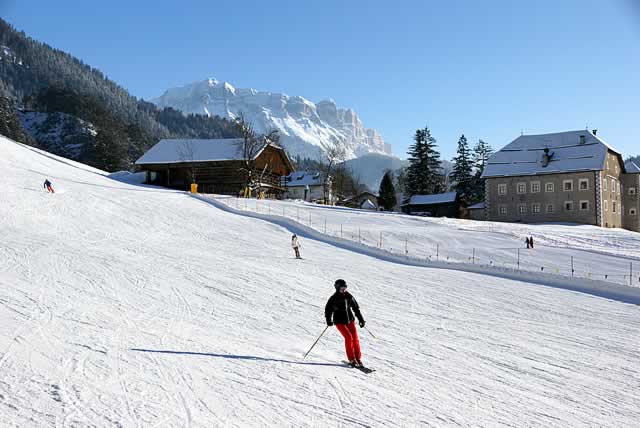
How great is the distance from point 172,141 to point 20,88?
133 metres

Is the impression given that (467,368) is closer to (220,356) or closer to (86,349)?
(220,356)

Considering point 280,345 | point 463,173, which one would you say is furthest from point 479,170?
point 280,345

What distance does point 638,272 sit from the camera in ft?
78.9

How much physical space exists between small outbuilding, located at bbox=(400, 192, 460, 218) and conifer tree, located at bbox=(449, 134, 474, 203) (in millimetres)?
10381

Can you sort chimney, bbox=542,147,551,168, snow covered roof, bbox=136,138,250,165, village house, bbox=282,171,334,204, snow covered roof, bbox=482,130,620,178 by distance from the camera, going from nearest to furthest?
snow covered roof, bbox=482,130,620,178 → chimney, bbox=542,147,551,168 → snow covered roof, bbox=136,138,250,165 → village house, bbox=282,171,334,204

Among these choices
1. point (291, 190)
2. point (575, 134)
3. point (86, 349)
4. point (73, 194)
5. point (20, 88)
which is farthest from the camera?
point (20, 88)

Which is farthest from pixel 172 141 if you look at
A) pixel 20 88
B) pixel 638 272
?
pixel 20 88

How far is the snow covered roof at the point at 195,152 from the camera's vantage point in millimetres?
58500

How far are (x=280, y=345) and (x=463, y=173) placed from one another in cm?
7439

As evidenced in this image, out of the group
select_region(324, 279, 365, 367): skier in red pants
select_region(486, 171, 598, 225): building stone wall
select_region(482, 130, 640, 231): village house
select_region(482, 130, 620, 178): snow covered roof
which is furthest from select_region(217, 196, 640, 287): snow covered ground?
select_region(324, 279, 365, 367): skier in red pants

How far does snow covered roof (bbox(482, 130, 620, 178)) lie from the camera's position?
53.6 m

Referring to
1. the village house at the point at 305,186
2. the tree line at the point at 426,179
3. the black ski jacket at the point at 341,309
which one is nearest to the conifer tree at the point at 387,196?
the tree line at the point at 426,179

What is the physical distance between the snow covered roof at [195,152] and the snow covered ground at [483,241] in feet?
49.9

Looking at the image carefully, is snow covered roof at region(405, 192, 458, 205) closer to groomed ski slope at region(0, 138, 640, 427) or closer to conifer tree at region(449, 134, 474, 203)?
conifer tree at region(449, 134, 474, 203)
